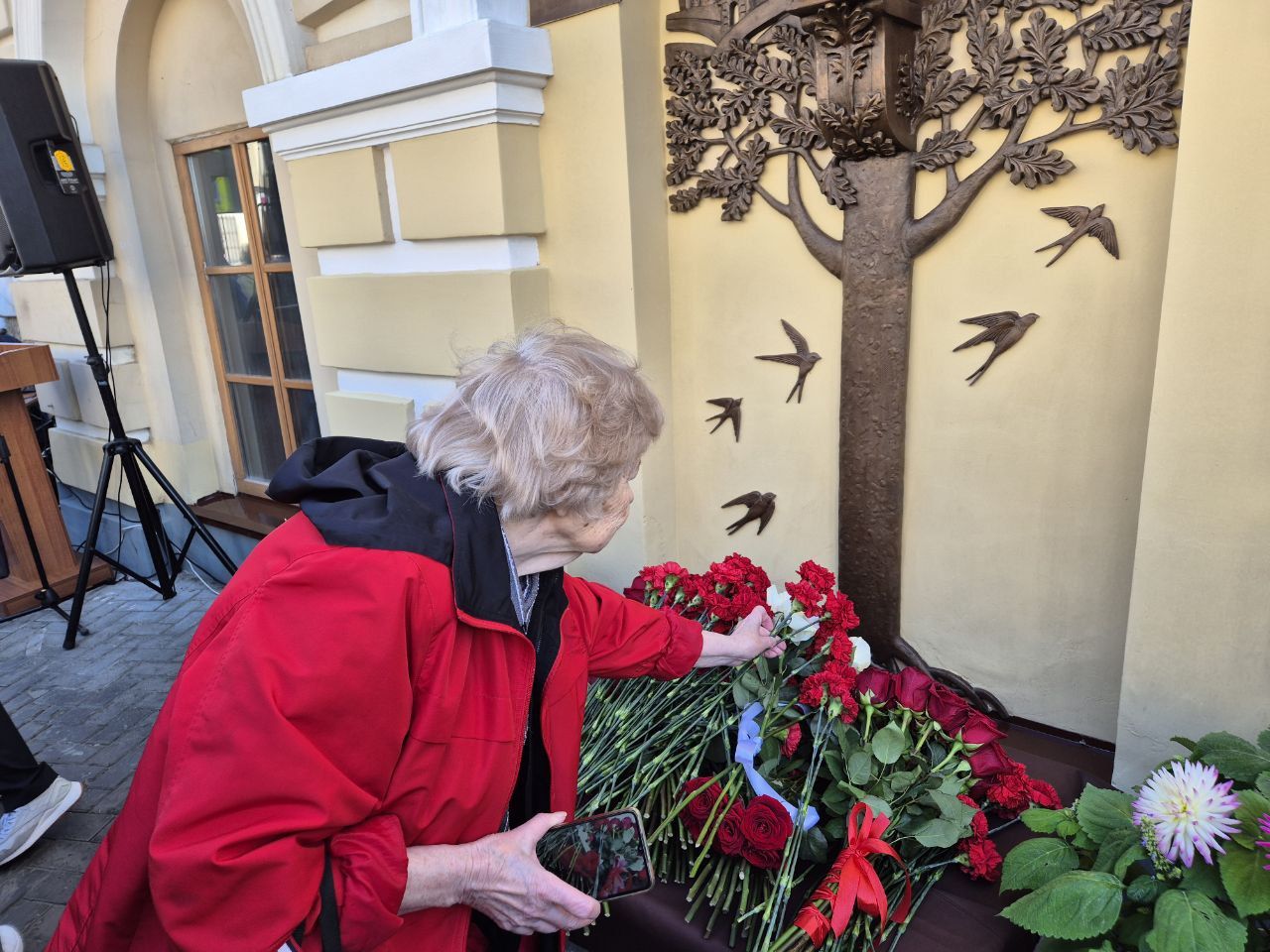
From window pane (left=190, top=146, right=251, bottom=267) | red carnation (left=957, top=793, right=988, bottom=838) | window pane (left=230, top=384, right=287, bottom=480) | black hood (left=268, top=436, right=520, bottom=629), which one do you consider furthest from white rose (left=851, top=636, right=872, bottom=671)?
window pane (left=190, top=146, right=251, bottom=267)

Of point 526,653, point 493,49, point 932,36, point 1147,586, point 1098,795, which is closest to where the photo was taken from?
point 526,653

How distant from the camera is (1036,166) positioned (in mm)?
1889

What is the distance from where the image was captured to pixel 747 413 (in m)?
2.65

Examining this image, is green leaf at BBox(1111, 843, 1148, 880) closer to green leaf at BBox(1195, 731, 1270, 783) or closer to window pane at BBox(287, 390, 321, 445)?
green leaf at BBox(1195, 731, 1270, 783)

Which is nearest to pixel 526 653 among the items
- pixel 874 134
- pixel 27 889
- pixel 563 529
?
pixel 563 529

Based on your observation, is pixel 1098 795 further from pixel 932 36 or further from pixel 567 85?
pixel 567 85

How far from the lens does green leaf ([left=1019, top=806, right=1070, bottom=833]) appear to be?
58.2 inches

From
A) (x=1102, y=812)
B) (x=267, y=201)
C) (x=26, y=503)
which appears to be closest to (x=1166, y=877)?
(x=1102, y=812)

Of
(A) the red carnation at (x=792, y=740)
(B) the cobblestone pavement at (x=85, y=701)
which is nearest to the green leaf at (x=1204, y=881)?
(A) the red carnation at (x=792, y=740)

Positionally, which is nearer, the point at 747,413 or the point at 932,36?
the point at 932,36

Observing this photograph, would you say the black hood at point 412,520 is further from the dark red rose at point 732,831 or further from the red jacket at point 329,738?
the dark red rose at point 732,831

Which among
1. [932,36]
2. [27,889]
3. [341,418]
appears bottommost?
[27,889]

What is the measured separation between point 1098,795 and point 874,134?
152cm

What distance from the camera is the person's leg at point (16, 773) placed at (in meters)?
2.53
